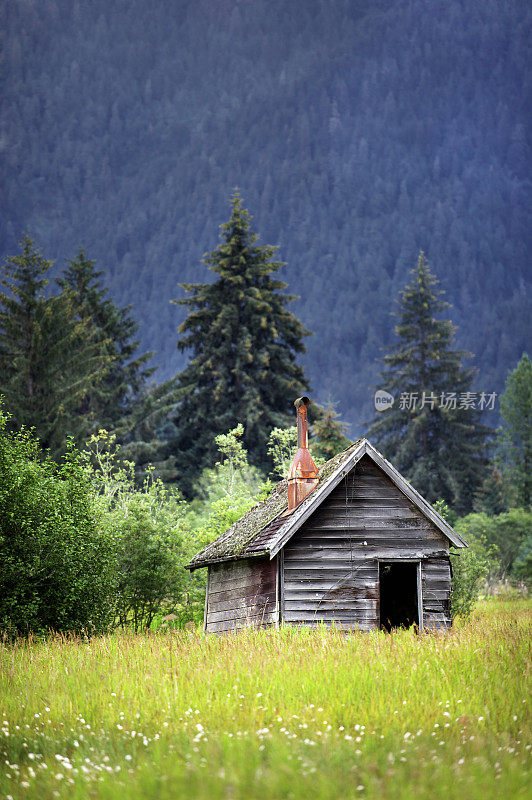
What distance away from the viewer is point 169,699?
8.87 meters

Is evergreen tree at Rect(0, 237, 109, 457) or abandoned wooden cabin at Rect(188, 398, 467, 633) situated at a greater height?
evergreen tree at Rect(0, 237, 109, 457)

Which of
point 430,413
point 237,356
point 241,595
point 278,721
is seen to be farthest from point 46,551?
point 430,413

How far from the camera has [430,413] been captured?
6406cm

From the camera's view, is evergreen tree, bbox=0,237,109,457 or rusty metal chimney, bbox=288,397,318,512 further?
evergreen tree, bbox=0,237,109,457

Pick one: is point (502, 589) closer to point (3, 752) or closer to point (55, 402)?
point (55, 402)

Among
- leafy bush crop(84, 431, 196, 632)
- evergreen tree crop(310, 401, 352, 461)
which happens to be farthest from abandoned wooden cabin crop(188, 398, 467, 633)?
evergreen tree crop(310, 401, 352, 461)

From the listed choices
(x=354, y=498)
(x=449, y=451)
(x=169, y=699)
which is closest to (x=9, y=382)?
(x=354, y=498)

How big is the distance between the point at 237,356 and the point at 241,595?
35.5 m

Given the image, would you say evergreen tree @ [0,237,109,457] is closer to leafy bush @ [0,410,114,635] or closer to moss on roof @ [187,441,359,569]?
moss on roof @ [187,441,359,569]

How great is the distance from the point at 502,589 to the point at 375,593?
28188mm

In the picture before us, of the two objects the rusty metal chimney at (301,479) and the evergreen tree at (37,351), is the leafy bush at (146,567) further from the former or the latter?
the evergreen tree at (37,351)

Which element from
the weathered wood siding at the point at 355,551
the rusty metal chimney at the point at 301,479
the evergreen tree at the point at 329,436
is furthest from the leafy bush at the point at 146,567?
the evergreen tree at the point at 329,436

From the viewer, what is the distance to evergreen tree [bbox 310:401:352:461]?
40.8 meters

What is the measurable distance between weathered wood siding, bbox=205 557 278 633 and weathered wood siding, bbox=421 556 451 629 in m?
3.90
